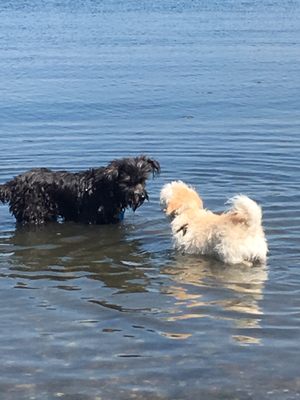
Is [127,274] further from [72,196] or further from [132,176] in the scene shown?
[72,196]

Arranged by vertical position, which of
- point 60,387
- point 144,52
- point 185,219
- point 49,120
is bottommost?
point 60,387

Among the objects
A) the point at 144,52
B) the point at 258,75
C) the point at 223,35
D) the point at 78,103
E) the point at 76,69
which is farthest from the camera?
the point at 223,35

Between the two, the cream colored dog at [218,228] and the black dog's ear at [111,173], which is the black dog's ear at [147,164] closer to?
the black dog's ear at [111,173]

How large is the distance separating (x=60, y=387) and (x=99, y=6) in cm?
4158

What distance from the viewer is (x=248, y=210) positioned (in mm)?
7676

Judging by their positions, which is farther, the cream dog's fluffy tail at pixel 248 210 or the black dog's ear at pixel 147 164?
the black dog's ear at pixel 147 164

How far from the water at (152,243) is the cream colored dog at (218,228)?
169 millimetres

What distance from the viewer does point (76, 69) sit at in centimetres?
2195

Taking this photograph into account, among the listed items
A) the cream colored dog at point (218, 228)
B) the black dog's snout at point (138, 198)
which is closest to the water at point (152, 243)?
the cream colored dog at point (218, 228)

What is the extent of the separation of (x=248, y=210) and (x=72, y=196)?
316 cm

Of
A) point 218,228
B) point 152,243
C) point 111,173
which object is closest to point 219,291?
point 218,228

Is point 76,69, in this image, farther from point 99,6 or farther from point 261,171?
point 99,6

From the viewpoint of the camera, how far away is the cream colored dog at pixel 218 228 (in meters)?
7.80

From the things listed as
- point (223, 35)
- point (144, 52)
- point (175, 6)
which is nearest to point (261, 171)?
point (144, 52)
